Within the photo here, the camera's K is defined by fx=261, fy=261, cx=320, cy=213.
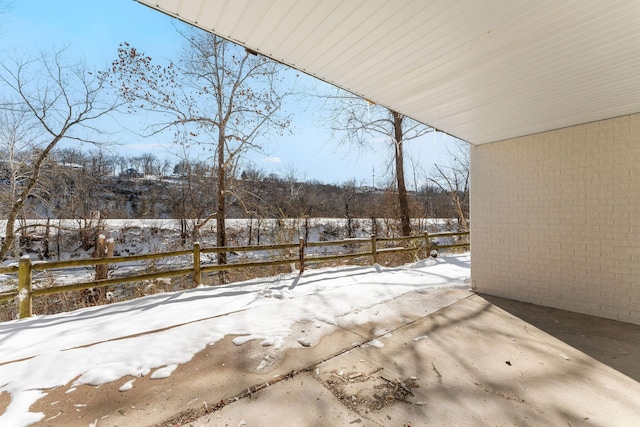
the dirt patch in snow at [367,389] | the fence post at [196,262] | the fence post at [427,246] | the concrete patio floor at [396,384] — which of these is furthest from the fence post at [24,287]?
the fence post at [427,246]

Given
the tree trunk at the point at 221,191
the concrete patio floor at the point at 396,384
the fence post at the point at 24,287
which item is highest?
the tree trunk at the point at 221,191

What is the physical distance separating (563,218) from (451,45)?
132 inches

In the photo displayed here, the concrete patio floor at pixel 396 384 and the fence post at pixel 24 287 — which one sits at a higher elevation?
the fence post at pixel 24 287

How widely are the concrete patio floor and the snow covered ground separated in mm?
170

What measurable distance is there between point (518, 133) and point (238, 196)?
7860 millimetres

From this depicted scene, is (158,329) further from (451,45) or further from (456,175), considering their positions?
(456,175)

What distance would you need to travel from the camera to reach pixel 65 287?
3678mm

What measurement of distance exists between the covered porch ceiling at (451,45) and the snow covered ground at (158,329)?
2.69m

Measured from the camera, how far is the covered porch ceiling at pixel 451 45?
162cm

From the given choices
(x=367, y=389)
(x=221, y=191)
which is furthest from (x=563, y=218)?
(x=221, y=191)

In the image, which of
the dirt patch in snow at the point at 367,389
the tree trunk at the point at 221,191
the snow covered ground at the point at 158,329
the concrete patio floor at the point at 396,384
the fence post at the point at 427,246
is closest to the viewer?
the concrete patio floor at the point at 396,384

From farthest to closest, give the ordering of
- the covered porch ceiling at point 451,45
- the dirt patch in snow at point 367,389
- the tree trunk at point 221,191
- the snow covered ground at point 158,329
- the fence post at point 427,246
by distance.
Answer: the tree trunk at point 221,191 < the fence post at point 427,246 < the snow covered ground at point 158,329 < the dirt patch in snow at point 367,389 < the covered porch ceiling at point 451,45

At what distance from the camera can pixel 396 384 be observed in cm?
205

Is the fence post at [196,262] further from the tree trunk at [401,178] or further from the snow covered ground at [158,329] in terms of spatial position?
the tree trunk at [401,178]
